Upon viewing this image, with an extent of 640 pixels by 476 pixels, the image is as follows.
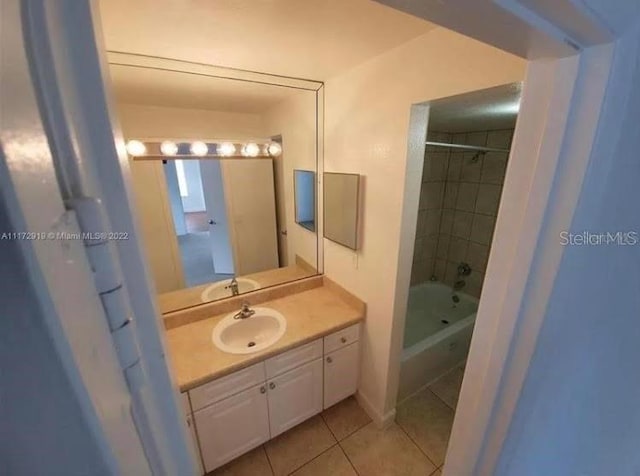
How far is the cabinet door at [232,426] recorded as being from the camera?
51.7 inches

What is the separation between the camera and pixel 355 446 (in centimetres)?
161

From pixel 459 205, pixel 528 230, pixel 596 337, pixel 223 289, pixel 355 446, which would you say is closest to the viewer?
pixel 528 230

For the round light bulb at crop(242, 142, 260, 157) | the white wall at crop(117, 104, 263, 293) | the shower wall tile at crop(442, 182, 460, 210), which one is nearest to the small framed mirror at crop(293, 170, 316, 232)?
the round light bulb at crop(242, 142, 260, 157)

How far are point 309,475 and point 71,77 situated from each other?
1.92 meters

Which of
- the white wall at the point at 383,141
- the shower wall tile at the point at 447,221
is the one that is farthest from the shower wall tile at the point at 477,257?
the white wall at the point at 383,141

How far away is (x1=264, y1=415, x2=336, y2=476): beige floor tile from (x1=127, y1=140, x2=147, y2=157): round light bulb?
1.85 m

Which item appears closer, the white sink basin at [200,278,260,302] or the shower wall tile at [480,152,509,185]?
the white sink basin at [200,278,260,302]

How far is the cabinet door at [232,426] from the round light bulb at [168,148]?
1.36 metres

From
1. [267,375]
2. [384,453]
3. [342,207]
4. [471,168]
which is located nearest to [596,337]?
[342,207]

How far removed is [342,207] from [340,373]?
1.07 m

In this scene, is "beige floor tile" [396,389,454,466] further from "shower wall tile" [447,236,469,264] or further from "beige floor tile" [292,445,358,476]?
"shower wall tile" [447,236,469,264]

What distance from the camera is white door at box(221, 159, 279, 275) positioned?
1769mm

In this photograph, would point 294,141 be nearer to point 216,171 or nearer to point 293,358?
point 216,171

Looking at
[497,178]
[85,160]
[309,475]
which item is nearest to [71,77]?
[85,160]
